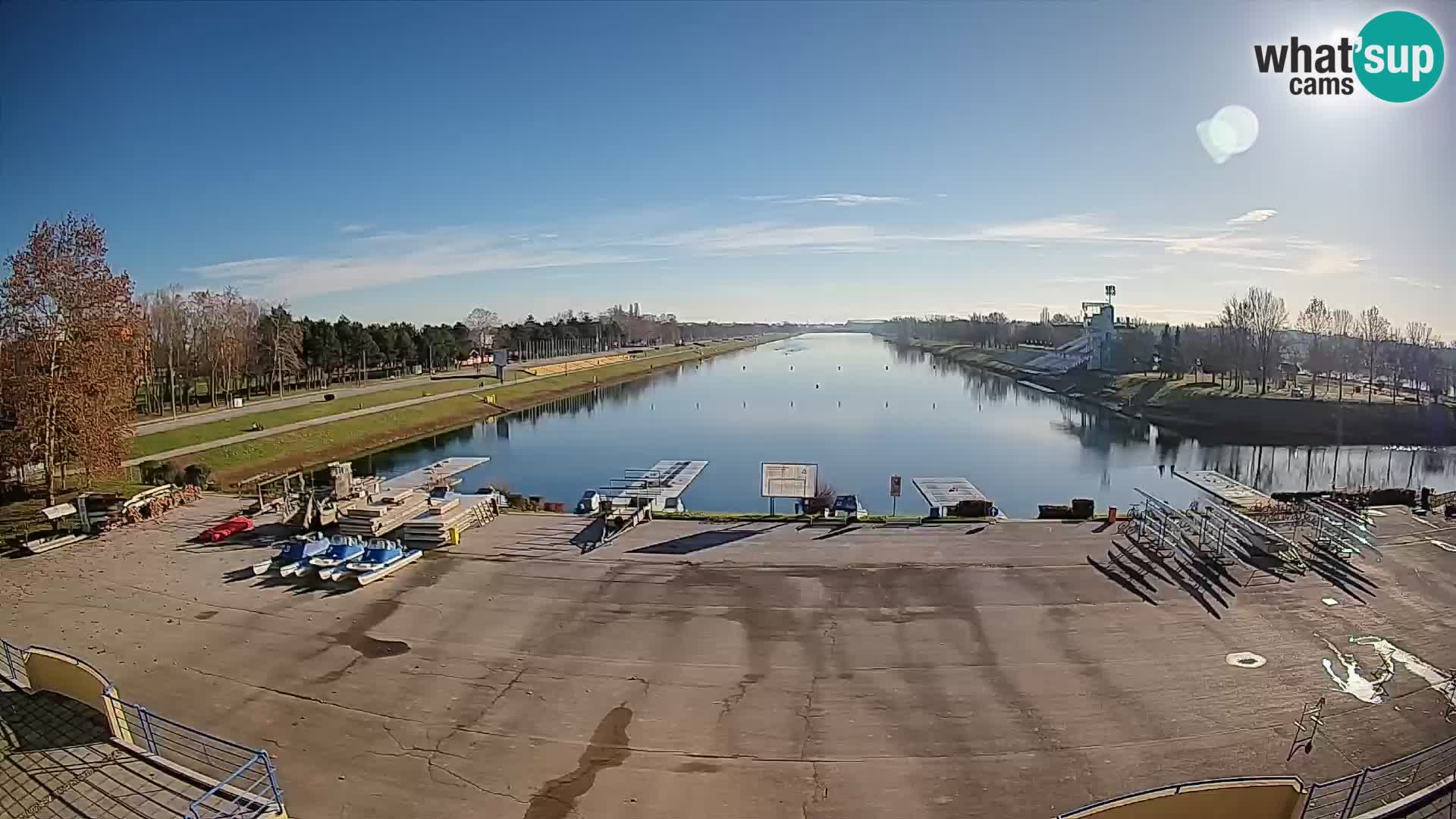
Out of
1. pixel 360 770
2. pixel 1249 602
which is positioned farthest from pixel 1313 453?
pixel 360 770

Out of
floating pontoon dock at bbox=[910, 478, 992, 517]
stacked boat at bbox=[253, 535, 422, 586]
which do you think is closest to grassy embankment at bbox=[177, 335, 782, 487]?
stacked boat at bbox=[253, 535, 422, 586]

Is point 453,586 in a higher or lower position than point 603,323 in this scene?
lower

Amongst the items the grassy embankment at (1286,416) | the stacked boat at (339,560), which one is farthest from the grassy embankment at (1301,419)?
the stacked boat at (339,560)

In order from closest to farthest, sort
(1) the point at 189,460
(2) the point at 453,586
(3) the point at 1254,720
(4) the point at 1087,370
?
(3) the point at 1254,720
(2) the point at 453,586
(1) the point at 189,460
(4) the point at 1087,370

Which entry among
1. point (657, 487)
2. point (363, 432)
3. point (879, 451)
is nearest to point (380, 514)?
point (657, 487)

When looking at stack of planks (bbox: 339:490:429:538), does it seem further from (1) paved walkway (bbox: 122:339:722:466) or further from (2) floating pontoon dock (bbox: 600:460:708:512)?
(1) paved walkway (bbox: 122:339:722:466)

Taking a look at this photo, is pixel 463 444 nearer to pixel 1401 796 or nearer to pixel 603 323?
pixel 1401 796

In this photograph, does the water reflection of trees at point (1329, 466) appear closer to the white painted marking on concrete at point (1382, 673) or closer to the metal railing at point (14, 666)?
the white painted marking on concrete at point (1382, 673)
